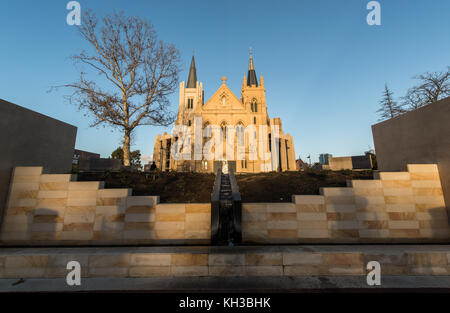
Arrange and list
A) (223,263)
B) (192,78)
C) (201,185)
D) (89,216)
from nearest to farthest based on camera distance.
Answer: (223,263) < (89,216) < (201,185) < (192,78)

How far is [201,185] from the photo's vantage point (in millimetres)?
9758

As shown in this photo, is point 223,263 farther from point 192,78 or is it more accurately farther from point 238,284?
point 192,78

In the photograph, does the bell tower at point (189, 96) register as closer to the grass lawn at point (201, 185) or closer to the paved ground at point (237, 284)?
the grass lawn at point (201, 185)

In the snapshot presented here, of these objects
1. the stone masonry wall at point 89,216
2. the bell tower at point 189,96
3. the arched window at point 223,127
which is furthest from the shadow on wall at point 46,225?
the bell tower at point 189,96

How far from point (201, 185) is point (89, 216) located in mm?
4898

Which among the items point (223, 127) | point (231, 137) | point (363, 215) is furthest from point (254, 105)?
point (363, 215)

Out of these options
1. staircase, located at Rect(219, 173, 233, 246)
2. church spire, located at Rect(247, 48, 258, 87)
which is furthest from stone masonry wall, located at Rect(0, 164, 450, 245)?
church spire, located at Rect(247, 48, 258, 87)

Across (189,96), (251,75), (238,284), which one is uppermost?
(251,75)

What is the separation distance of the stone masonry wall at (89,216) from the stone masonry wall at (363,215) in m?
2.19

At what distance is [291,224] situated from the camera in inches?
249

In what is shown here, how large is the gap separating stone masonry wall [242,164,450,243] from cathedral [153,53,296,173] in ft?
90.6

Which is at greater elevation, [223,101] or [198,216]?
[223,101]
